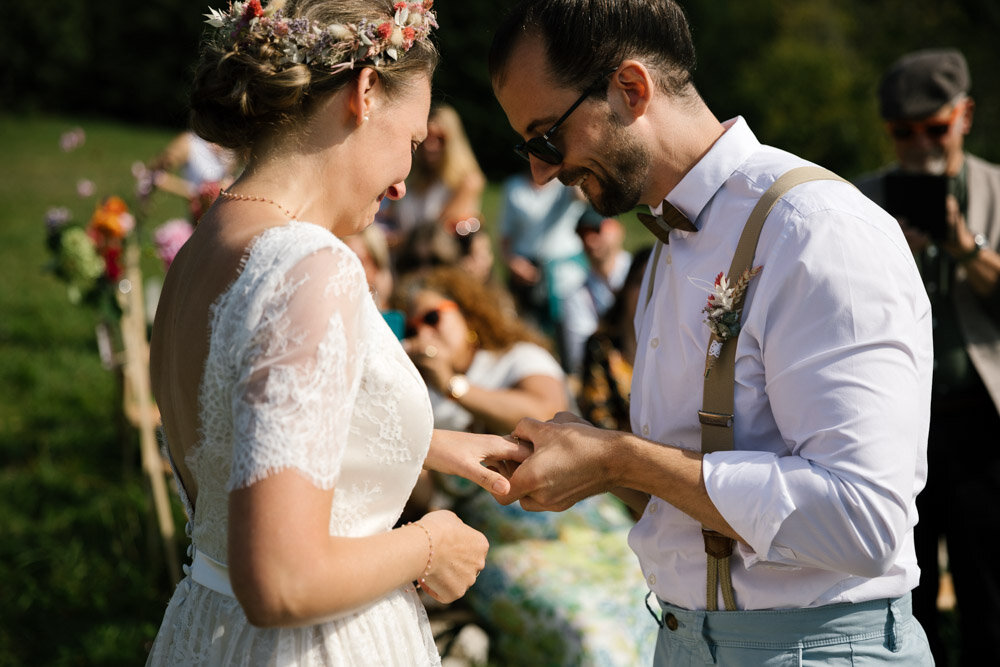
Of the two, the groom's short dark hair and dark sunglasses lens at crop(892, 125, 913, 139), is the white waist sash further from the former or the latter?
dark sunglasses lens at crop(892, 125, 913, 139)

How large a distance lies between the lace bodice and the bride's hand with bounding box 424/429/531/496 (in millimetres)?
370

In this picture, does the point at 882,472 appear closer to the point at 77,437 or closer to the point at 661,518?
the point at 661,518

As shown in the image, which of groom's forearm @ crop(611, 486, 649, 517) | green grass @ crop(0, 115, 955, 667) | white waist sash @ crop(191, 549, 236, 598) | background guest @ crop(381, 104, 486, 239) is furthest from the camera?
background guest @ crop(381, 104, 486, 239)

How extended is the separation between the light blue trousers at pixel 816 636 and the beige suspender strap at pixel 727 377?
66 millimetres

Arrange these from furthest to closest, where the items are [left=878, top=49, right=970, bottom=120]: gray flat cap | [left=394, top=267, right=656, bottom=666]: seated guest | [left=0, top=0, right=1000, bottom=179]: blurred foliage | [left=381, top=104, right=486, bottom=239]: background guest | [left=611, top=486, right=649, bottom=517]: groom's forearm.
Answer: [left=0, top=0, right=1000, bottom=179]: blurred foliage
[left=381, top=104, right=486, bottom=239]: background guest
[left=878, top=49, right=970, bottom=120]: gray flat cap
[left=394, top=267, right=656, bottom=666]: seated guest
[left=611, top=486, right=649, bottom=517]: groom's forearm

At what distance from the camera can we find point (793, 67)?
23.2m

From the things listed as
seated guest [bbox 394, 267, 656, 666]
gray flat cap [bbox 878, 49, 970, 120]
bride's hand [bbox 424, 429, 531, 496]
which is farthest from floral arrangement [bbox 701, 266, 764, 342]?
gray flat cap [bbox 878, 49, 970, 120]

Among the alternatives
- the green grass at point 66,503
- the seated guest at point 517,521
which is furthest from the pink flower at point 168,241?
the seated guest at point 517,521

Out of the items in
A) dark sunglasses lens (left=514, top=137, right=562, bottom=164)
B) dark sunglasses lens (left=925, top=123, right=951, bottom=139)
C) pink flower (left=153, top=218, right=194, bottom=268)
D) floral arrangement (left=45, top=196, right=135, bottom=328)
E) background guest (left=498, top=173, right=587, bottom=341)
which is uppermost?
dark sunglasses lens (left=514, top=137, right=562, bottom=164)

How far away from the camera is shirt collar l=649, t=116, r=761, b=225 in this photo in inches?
79.1

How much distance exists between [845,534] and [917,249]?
2.36 meters

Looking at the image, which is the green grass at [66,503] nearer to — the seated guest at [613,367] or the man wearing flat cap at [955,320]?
the seated guest at [613,367]

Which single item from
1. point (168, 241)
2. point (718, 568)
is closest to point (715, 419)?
point (718, 568)

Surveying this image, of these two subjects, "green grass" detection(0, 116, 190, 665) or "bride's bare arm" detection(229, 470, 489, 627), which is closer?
"bride's bare arm" detection(229, 470, 489, 627)
